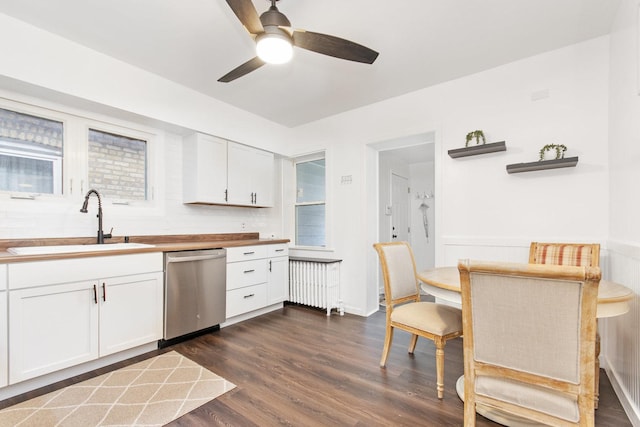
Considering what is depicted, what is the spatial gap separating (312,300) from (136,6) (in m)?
3.38

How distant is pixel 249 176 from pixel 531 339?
3407 millimetres

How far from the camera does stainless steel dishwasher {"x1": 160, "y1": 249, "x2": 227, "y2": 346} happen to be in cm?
272

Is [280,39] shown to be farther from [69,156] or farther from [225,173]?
[69,156]

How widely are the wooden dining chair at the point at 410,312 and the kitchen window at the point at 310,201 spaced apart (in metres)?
1.78

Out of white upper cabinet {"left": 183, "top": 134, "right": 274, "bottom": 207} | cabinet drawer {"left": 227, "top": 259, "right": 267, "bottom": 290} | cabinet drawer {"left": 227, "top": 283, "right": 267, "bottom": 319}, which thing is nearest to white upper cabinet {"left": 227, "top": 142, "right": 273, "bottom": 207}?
white upper cabinet {"left": 183, "top": 134, "right": 274, "bottom": 207}

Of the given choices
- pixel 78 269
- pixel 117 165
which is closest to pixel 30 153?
pixel 117 165

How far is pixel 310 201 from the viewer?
4.47 m

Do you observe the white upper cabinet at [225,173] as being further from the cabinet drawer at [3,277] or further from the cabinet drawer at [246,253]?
the cabinet drawer at [3,277]

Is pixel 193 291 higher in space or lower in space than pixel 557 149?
lower

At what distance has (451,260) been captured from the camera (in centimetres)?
303

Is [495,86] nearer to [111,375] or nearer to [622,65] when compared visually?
[622,65]

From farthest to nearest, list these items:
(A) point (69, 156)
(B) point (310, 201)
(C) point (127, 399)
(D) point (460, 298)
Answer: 1. (B) point (310, 201)
2. (A) point (69, 156)
3. (C) point (127, 399)
4. (D) point (460, 298)

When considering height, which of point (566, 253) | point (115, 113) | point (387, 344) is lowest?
point (387, 344)

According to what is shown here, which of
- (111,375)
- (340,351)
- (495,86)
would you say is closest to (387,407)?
(340,351)
